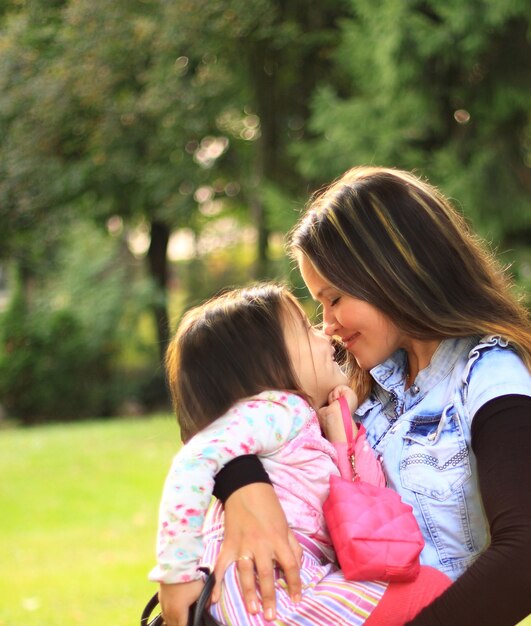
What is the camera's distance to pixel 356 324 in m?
2.04

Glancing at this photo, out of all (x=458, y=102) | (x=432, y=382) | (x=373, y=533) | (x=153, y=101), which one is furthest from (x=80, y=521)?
(x=373, y=533)

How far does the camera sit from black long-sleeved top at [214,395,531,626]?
1665 millimetres

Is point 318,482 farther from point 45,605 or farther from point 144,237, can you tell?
point 144,237

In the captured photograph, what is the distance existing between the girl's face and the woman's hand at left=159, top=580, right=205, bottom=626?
457 millimetres

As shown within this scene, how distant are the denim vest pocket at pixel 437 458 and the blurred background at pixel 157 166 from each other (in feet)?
3.22

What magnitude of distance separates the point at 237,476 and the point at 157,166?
14.7 meters

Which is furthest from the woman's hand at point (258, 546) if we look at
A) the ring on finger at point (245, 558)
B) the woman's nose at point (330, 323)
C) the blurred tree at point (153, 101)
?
the blurred tree at point (153, 101)

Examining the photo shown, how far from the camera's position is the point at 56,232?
54.4 feet

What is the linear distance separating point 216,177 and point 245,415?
1531 centimetres

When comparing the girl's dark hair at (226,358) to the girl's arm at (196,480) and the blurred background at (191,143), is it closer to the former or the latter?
the girl's arm at (196,480)

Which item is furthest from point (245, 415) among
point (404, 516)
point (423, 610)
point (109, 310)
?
point (109, 310)

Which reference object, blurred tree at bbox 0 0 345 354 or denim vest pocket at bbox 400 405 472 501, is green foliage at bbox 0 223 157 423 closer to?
blurred tree at bbox 0 0 345 354

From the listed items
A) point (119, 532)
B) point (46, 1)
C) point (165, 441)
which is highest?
point (46, 1)

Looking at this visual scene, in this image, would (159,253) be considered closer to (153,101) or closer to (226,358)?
(153,101)
